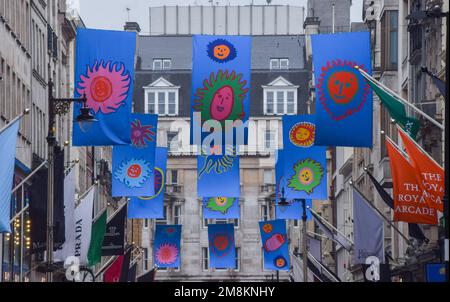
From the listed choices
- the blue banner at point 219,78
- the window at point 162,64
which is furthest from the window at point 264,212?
the blue banner at point 219,78

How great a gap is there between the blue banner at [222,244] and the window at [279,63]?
175ft

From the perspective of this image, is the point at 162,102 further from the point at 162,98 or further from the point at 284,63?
the point at 284,63

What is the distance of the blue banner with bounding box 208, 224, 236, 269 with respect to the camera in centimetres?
8175

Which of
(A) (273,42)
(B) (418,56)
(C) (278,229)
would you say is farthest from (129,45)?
(A) (273,42)

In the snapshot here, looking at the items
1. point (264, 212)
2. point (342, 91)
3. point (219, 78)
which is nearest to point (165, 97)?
point (264, 212)

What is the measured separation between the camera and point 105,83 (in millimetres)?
45469

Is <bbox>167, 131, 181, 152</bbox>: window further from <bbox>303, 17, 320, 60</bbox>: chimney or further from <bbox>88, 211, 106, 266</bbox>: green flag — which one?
<bbox>88, 211, 106, 266</bbox>: green flag

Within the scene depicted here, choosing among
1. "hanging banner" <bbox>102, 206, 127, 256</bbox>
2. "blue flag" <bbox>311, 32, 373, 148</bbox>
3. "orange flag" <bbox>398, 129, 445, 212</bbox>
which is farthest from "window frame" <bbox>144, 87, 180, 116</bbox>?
"orange flag" <bbox>398, 129, 445, 212</bbox>

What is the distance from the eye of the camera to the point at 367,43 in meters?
44.3

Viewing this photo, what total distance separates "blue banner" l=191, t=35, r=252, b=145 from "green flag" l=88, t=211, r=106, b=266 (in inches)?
141

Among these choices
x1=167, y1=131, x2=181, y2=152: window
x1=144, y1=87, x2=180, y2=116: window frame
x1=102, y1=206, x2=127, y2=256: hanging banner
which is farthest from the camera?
x1=167, y1=131, x2=181, y2=152: window

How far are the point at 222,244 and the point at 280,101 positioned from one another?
178ft

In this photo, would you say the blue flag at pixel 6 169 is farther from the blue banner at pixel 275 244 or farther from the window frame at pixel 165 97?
the window frame at pixel 165 97
